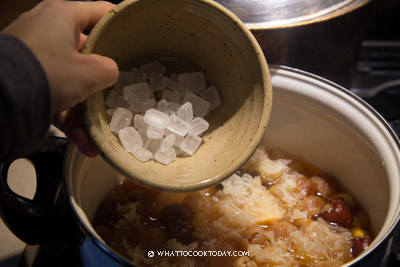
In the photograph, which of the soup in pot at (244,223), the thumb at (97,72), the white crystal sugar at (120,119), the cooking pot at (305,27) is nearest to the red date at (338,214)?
the soup in pot at (244,223)

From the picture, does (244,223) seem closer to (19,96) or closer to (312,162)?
(312,162)

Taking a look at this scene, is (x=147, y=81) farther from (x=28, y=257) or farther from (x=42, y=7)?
(x=28, y=257)

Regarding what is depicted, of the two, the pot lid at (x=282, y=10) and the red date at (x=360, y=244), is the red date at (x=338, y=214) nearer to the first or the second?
the red date at (x=360, y=244)

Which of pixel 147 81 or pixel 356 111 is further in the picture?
pixel 356 111

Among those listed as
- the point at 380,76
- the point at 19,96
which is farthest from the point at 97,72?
the point at 380,76

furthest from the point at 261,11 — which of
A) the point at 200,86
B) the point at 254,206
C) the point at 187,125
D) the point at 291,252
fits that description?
the point at 291,252
